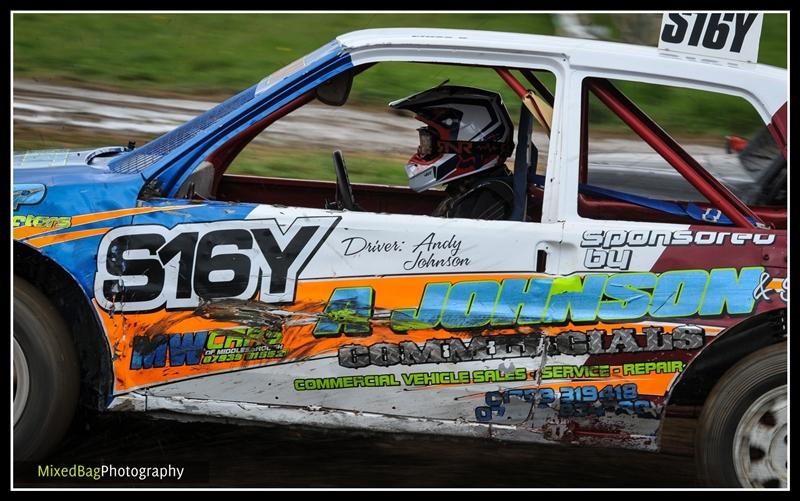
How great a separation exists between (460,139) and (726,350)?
56.6 inches

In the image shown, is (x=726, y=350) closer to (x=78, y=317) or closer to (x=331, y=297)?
(x=331, y=297)

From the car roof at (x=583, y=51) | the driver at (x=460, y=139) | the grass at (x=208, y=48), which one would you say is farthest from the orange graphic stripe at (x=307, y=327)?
the grass at (x=208, y=48)

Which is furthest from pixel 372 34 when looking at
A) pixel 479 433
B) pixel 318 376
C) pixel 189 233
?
pixel 479 433

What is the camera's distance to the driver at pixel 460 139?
4.44 meters

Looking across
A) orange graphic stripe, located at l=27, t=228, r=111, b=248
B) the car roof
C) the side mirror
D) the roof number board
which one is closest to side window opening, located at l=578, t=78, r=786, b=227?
the car roof

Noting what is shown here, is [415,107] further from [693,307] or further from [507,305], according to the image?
[693,307]

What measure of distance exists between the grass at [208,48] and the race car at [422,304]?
543 cm

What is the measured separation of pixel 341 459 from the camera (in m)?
4.51

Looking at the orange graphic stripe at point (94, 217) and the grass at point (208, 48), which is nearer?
the orange graphic stripe at point (94, 217)

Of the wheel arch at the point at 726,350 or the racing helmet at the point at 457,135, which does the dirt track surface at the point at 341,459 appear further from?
the racing helmet at the point at 457,135

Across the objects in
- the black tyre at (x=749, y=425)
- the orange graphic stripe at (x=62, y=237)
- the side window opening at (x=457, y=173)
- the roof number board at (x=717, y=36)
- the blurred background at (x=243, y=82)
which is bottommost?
the black tyre at (x=749, y=425)

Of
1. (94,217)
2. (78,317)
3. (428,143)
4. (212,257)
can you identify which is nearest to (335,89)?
(428,143)

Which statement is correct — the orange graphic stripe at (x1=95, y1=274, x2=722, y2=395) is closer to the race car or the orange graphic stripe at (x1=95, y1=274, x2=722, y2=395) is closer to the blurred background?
the race car

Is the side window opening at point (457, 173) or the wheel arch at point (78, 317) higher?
the side window opening at point (457, 173)
